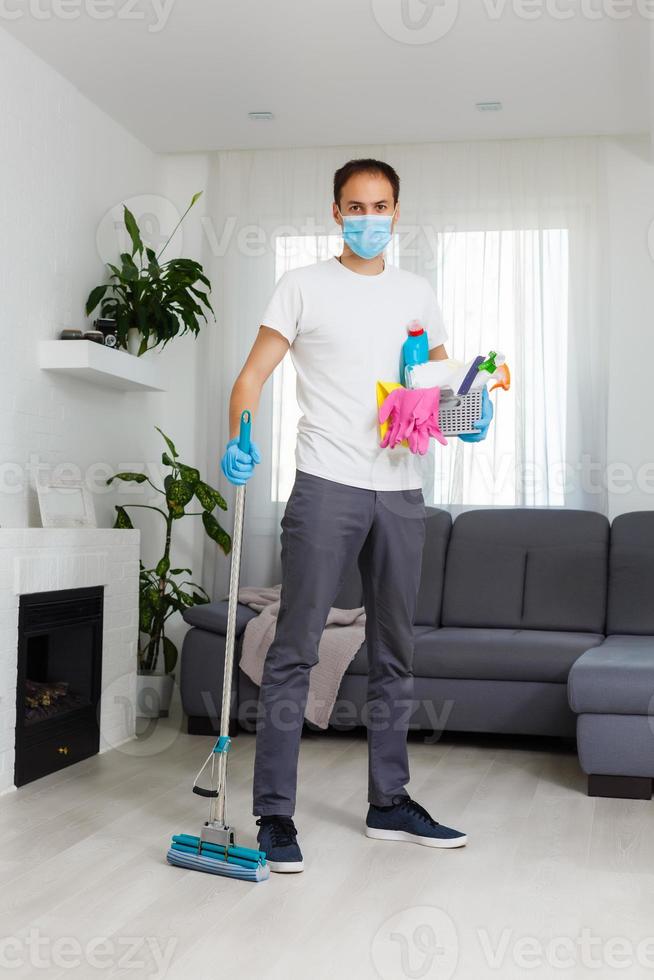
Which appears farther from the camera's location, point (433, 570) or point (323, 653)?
point (433, 570)

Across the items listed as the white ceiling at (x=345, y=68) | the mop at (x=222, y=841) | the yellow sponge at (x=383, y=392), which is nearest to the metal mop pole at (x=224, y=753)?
the mop at (x=222, y=841)

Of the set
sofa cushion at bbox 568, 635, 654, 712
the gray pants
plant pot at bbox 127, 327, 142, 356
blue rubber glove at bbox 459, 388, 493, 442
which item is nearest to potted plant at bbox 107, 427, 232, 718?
plant pot at bbox 127, 327, 142, 356

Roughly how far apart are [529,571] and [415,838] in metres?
1.82

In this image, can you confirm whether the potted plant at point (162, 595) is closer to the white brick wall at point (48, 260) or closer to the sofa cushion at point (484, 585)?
the white brick wall at point (48, 260)

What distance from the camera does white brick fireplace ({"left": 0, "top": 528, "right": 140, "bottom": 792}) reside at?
9.90 feet

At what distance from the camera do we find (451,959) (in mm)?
1790

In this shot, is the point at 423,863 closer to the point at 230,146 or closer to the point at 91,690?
the point at 91,690

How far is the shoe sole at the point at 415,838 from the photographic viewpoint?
7.95ft

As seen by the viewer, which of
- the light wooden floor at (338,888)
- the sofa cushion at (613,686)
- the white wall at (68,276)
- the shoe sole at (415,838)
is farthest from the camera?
the white wall at (68,276)

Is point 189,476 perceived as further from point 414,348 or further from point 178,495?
point 414,348

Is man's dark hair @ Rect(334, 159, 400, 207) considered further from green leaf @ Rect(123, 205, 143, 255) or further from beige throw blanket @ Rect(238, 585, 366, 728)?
green leaf @ Rect(123, 205, 143, 255)

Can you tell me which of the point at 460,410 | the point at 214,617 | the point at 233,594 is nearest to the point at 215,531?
the point at 214,617

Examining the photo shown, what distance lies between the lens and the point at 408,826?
247 centimetres

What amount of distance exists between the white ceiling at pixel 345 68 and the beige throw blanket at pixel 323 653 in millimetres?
1944
